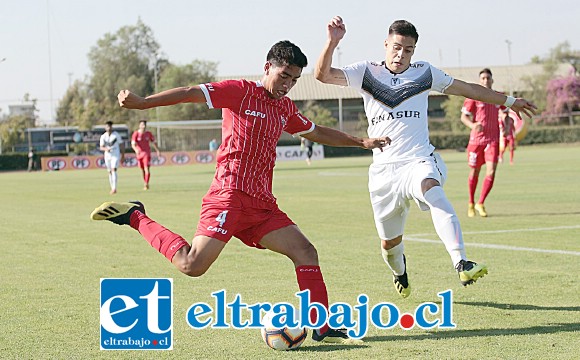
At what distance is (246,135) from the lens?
705 cm

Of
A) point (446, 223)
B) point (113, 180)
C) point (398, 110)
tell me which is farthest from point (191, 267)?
point (113, 180)

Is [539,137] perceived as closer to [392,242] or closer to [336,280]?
[336,280]

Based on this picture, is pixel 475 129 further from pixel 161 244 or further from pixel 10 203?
pixel 10 203

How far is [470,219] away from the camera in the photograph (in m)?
16.2

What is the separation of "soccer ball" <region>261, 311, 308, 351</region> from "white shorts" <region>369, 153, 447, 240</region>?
181cm

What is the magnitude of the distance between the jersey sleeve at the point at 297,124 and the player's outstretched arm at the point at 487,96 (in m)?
1.60

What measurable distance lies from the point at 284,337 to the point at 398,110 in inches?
106

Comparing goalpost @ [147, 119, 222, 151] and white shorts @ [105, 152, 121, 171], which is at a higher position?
goalpost @ [147, 119, 222, 151]

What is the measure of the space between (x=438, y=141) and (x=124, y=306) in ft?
240

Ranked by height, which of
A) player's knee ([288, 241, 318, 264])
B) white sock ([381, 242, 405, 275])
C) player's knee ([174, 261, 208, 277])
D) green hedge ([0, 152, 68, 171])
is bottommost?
green hedge ([0, 152, 68, 171])

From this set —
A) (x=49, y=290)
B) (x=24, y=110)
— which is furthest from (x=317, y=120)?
(x=49, y=290)

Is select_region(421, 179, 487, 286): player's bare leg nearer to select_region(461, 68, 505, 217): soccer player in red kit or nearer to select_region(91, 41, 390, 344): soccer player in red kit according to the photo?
select_region(91, 41, 390, 344): soccer player in red kit

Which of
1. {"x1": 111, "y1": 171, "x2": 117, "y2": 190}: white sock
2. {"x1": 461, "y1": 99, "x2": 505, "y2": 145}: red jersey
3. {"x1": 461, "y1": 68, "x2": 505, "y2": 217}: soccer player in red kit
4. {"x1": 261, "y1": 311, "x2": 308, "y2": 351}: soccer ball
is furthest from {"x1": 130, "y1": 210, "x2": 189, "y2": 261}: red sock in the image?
{"x1": 111, "y1": 171, "x2": 117, "y2": 190}: white sock

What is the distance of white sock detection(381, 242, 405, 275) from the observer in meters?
8.50
